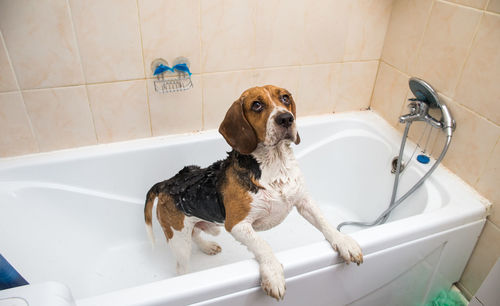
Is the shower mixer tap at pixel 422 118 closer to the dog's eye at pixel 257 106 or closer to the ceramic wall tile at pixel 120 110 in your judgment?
the dog's eye at pixel 257 106

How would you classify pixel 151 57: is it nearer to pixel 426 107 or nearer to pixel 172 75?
pixel 172 75

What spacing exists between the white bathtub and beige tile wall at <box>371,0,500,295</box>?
0.07m

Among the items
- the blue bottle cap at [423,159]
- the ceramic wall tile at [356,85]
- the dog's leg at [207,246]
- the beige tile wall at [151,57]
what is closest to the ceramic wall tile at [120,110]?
the beige tile wall at [151,57]

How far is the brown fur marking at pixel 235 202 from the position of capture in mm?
1130

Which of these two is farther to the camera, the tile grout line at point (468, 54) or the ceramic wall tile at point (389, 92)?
the ceramic wall tile at point (389, 92)

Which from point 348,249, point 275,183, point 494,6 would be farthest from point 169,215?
point 494,6

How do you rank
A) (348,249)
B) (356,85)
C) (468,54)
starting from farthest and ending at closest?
(356,85) → (468,54) → (348,249)

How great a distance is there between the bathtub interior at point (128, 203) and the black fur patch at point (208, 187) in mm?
406

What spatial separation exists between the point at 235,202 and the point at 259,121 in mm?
277

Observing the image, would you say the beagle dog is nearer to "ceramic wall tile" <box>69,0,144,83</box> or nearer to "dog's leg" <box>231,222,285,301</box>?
"dog's leg" <box>231,222,285,301</box>

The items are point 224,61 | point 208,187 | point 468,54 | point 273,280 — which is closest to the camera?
point 273,280

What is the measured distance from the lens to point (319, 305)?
4.06 ft

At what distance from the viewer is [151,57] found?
149 centimetres

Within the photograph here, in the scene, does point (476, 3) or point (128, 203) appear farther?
point (128, 203)
